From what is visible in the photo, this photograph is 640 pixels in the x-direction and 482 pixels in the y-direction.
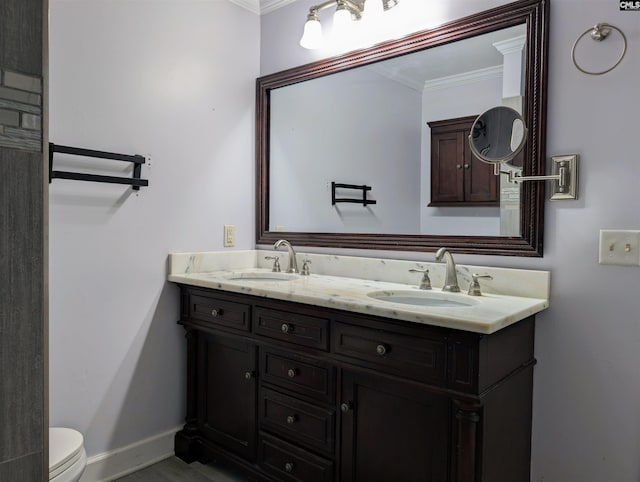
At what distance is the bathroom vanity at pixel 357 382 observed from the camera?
1276mm

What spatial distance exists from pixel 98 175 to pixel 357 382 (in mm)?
1321

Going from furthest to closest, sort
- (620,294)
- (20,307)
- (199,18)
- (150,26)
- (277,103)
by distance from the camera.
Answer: (277,103) → (199,18) → (150,26) → (620,294) → (20,307)

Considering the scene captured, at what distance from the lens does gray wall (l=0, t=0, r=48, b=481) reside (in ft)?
2.21

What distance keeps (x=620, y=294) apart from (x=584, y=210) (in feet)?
0.94

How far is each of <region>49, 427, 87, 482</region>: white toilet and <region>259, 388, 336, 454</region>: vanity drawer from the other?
2.11ft

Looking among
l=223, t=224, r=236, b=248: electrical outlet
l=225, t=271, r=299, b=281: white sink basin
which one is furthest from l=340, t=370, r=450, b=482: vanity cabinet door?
l=223, t=224, r=236, b=248: electrical outlet

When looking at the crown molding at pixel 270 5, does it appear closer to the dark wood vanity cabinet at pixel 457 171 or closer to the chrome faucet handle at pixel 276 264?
the dark wood vanity cabinet at pixel 457 171

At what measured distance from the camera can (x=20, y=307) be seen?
2.26ft

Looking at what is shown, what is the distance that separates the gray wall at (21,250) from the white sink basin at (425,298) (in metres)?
1.14

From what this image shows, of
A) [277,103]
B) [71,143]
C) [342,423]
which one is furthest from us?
[277,103]

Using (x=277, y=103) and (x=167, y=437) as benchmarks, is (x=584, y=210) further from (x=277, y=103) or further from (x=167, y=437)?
(x=167, y=437)

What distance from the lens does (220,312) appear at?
76.8 inches

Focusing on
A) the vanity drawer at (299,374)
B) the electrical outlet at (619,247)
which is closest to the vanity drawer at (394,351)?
the vanity drawer at (299,374)

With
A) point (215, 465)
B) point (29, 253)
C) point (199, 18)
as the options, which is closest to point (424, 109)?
point (199, 18)
